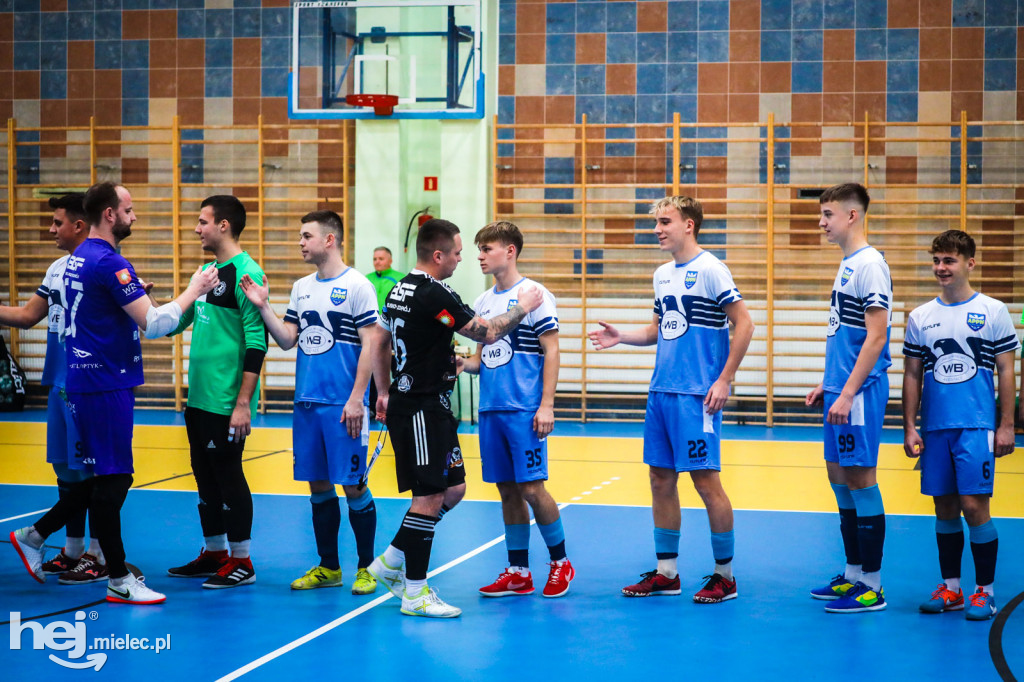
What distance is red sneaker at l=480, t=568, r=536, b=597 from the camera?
507 cm

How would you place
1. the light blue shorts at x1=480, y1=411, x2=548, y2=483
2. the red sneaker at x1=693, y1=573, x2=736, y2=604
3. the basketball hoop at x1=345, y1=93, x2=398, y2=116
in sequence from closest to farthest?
the red sneaker at x1=693, y1=573, x2=736, y2=604, the light blue shorts at x1=480, y1=411, x2=548, y2=483, the basketball hoop at x1=345, y1=93, x2=398, y2=116

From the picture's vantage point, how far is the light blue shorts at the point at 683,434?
4.95 meters

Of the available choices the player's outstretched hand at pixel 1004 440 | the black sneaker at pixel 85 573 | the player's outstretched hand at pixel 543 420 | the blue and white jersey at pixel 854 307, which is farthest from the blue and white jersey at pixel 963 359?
the black sneaker at pixel 85 573

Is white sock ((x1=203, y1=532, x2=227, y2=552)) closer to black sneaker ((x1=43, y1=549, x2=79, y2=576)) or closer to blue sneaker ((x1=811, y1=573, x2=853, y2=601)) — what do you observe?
black sneaker ((x1=43, y1=549, x2=79, y2=576))

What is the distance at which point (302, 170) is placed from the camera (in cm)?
1320

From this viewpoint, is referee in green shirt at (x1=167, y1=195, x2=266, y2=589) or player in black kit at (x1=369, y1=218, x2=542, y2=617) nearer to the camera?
player in black kit at (x1=369, y1=218, x2=542, y2=617)

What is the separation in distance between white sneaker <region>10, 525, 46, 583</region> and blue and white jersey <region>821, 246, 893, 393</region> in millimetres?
3912


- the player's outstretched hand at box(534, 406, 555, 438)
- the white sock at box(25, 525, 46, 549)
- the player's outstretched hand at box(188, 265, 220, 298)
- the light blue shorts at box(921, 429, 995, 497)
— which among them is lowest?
the white sock at box(25, 525, 46, 549)

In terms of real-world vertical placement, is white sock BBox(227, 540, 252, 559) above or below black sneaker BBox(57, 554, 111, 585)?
above

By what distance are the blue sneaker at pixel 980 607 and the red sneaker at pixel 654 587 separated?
1.30 metres

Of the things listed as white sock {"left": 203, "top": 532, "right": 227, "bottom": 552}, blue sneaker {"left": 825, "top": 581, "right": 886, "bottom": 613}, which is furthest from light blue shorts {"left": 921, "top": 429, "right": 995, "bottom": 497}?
white sock {"left": 203, "top": 532, "right": 227, "bottom": 552}

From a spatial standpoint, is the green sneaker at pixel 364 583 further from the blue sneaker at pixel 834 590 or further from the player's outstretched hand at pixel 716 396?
the blue sneaker at pixel 834 590

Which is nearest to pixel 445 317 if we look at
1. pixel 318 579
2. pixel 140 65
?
pixel 318 579

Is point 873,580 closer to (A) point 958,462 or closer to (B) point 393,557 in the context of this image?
(A) point 958,462
